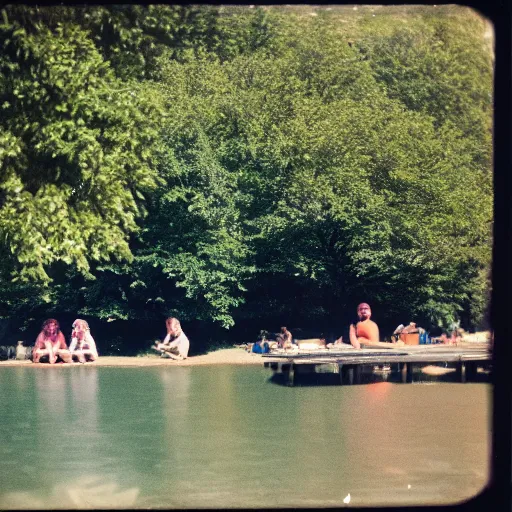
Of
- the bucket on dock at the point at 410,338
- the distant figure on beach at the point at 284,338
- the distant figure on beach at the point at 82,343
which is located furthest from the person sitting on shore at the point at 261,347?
the distant figure on beach at the point at 82,343

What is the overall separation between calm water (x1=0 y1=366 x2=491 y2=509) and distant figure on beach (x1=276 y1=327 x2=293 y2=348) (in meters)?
0.55

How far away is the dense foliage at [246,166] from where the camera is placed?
16844 mm

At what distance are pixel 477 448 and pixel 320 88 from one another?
573 cm

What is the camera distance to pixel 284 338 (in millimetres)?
16812

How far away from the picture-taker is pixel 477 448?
15758 mm

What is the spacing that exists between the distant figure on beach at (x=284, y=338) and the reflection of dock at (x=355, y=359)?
0.13 metres

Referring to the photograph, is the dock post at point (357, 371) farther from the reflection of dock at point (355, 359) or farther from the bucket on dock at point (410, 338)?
the bucket on dock at point (410, 338)

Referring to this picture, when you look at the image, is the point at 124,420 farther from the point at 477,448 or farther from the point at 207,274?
the point at 477,448

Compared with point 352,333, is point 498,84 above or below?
above

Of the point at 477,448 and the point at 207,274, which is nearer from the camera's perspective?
the point at 477,448

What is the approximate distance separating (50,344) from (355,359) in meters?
4.36

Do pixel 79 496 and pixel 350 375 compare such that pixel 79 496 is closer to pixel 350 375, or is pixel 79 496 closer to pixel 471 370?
pixel 350 375

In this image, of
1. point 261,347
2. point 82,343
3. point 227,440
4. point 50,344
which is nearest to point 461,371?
point 261,347

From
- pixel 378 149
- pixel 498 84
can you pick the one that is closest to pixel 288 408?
pixel 378 149
